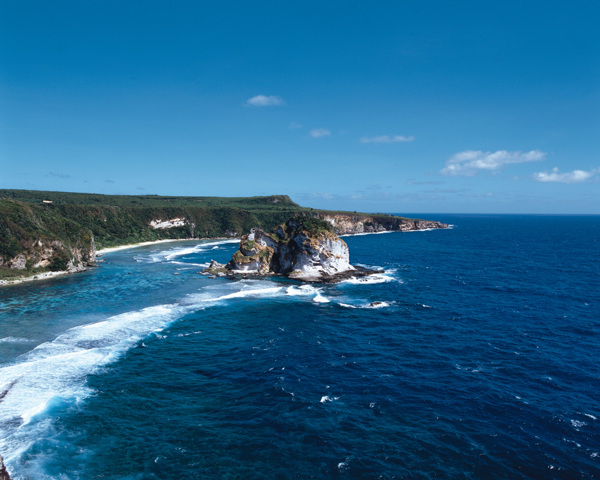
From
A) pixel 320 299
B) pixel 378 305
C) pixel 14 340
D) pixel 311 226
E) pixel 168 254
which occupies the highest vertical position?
pixel 311 226

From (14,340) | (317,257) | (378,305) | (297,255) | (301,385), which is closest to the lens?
(301,385)

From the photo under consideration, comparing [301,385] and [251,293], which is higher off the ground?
[251,293]

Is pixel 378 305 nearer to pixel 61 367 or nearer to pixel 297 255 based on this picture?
pixel 297 255

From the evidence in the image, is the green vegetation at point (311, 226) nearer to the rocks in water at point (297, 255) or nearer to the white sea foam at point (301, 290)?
the rocks in water at point (297, 255)

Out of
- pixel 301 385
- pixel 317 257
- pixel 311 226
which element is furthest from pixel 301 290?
pixel 301 385

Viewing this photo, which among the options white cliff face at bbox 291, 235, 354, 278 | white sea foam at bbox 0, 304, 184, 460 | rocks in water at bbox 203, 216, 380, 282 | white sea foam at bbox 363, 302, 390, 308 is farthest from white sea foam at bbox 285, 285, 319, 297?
white sea foam at bbox 0, 304, 184, 460

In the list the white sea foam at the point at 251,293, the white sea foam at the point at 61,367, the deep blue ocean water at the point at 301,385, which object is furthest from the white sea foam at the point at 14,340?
the white sea foam at the point at 251,293

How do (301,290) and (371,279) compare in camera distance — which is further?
(371,279)

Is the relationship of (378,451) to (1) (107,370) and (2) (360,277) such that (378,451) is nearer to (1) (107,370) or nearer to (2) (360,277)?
(1) (107,370)
